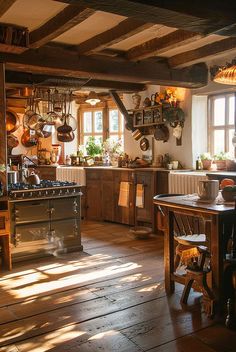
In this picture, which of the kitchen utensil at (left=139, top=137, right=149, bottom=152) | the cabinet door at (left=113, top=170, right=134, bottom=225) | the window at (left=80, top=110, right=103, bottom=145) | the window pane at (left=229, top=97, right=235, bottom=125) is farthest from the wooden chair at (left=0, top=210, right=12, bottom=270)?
the window at (left=80, top=110, right=103, bottom=145)

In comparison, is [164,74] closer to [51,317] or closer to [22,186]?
[22,186]

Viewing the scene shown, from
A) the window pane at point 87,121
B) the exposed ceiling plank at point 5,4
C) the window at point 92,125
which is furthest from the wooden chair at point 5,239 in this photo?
the window pane at point 87,121

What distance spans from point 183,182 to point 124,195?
51.6 inches

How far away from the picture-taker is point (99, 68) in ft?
15.7

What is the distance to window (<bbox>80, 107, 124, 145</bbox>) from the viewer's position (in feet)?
26.2

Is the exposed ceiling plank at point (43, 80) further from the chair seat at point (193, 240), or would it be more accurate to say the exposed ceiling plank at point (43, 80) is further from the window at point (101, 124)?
the chair seat at point (193, 240)

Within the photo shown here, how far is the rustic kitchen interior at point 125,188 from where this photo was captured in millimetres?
2725

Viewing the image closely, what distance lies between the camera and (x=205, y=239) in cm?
329

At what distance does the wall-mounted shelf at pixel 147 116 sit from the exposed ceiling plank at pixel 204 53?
1035 millimetres

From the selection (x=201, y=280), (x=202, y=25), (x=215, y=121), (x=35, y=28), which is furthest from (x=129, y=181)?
(x=202, y=25)

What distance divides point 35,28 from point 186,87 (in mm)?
2567

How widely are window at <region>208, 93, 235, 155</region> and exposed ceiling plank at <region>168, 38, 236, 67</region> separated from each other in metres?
0.85

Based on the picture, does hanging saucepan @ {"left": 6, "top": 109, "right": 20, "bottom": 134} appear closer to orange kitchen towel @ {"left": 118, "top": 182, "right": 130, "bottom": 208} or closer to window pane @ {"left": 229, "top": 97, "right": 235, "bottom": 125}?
orange kitchen towel @ {"left": 118, "top": 182, "right": 130, "bottom": 208}

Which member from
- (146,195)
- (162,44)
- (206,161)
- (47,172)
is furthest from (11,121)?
(162,44)
